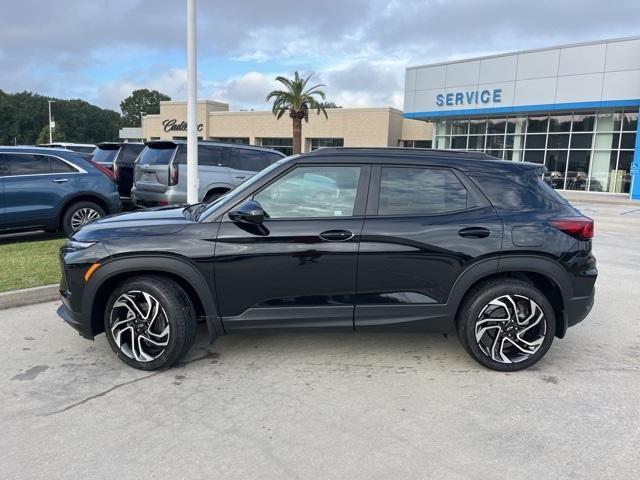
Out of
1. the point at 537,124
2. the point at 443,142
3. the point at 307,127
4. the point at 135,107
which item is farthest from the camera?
the point at 135,107

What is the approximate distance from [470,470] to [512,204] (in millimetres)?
2064

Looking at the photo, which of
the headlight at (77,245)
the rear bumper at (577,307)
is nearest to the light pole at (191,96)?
the headlight at (77,245)

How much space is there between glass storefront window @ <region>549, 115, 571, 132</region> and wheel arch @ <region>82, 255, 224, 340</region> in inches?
1122

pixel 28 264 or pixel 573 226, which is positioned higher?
pixel 573 226

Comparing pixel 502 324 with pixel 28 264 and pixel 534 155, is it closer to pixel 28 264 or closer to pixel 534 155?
pixel 28 264

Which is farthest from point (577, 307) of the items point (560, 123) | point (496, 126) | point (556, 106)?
point (496, 126)

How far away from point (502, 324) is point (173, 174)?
6.93 meters

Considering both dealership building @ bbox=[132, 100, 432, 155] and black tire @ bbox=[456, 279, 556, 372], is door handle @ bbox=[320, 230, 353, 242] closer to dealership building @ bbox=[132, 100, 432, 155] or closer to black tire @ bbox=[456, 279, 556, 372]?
black tire @ bbox=[456, 279, 556, 372]

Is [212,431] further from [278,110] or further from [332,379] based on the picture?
[278,110]

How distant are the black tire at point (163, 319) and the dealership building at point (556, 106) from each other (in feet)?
82.0

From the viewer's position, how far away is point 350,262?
3.83 meters

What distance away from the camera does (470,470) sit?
9.14ft

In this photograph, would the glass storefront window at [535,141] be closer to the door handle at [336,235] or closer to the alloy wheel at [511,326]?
the alloy wheel at [511,326]

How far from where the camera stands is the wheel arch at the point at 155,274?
3809 millimetres
